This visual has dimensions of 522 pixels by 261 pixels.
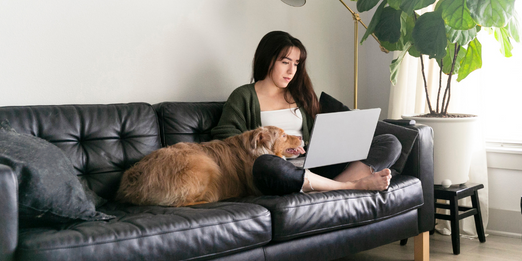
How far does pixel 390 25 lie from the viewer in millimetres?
2645

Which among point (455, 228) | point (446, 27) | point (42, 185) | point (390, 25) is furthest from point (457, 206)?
point (42, 185)

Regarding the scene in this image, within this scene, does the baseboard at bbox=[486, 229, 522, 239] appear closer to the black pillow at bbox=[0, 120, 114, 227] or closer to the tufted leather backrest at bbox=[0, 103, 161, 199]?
the tufted leather backrest at bbox=[0, 103, 161, 199]

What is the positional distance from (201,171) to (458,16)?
1538 mm

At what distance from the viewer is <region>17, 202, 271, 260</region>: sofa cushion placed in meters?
1.25

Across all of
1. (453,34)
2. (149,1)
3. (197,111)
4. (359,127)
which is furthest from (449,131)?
(149,1)

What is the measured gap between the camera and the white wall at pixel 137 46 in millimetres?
2064

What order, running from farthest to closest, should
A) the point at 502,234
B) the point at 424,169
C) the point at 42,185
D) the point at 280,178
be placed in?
the point at 502,234 → the point at 424,169 → the point at 280,178 → the point at 42,185

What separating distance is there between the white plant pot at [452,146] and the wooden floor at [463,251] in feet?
1.31

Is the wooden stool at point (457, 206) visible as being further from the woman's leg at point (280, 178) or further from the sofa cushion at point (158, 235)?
the sofa cushion at point (158, 235)

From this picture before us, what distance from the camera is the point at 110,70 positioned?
92.3 inches

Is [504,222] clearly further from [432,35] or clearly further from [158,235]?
[158,235]

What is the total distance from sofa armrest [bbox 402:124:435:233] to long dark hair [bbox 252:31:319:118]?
1.90 feet

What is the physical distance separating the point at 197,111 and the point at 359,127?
2.88 ft

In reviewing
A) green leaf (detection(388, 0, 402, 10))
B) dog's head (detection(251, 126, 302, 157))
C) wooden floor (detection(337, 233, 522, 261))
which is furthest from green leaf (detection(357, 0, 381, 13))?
wooden floor (detection(337, 233, 522, 261))
